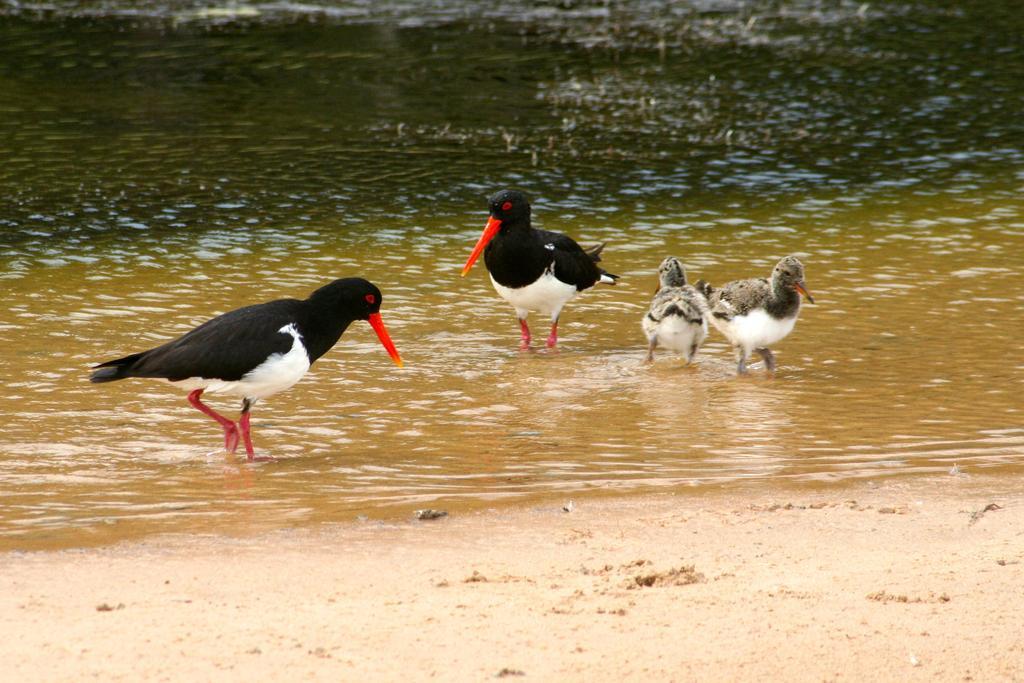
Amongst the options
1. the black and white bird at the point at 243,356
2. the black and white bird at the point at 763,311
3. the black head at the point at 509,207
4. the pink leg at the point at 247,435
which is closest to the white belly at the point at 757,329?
the black and white bird at the point at 763,311

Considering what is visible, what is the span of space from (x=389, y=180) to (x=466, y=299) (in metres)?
4.74

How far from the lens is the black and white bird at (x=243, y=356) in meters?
8.66

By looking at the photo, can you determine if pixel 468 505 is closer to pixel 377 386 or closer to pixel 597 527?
pixel 597 527

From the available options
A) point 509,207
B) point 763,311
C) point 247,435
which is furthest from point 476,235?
point 247,435

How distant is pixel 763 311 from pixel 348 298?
3395 mm

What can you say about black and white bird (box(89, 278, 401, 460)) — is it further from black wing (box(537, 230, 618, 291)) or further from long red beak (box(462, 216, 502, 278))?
black wing (box(537, 230, 618, 291))

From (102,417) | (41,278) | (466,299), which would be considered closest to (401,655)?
(102,417)

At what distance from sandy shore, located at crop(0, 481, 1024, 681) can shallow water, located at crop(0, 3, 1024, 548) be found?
23.8 inches

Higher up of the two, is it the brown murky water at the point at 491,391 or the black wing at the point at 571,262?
the black wing at the point at 571,262

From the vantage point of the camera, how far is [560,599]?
638 centimetres

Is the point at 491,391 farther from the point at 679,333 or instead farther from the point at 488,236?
the point at 488,236

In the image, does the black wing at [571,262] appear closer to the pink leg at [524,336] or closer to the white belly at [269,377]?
Result: the pink leg at [524,336]

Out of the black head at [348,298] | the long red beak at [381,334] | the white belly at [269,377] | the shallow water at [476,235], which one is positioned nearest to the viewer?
the white belly at [269,377]

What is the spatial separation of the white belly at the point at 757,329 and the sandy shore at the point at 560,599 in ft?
11.4
